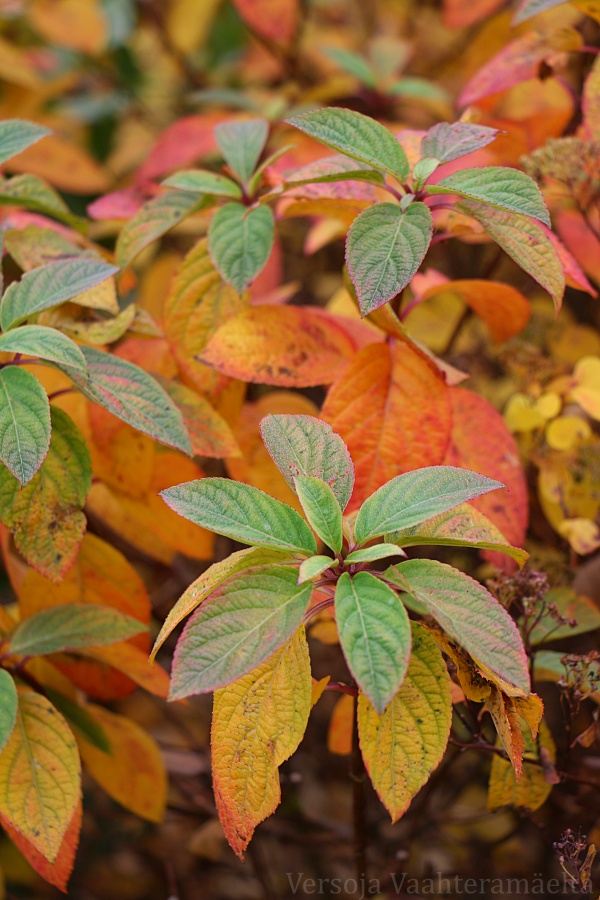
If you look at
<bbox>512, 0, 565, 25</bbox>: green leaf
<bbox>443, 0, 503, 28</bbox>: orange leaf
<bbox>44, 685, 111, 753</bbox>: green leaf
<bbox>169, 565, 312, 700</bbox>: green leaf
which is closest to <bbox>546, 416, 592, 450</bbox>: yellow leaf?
<bbox>512, 0, 565, 25</bbox>: green leaf

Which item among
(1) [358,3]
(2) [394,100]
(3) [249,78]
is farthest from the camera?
(1) [358,3]

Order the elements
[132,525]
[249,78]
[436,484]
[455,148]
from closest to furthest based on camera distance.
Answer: [436,484], [455,148], [132,525], [249,78]

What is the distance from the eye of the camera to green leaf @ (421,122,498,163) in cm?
87

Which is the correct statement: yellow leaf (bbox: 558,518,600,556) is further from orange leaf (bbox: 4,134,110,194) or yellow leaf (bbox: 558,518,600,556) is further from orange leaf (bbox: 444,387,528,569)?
orange leaf (bbox: 4,134,110,194)

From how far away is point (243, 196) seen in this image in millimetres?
1060

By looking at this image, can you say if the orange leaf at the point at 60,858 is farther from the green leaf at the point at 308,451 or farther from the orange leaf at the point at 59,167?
the orange leaf at the point at 59,167

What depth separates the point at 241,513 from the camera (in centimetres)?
72

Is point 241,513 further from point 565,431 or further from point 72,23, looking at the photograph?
point 72,23

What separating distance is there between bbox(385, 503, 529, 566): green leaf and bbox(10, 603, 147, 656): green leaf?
38cm

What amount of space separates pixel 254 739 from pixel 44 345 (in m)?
0.41

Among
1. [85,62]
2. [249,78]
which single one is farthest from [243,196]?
[85,62]

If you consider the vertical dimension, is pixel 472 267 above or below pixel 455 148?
below

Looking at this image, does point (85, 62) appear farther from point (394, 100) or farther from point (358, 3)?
point (394, 100)

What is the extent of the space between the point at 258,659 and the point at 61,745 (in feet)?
1.25
